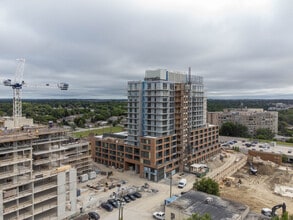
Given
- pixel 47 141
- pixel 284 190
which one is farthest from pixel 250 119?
pixel 47 141

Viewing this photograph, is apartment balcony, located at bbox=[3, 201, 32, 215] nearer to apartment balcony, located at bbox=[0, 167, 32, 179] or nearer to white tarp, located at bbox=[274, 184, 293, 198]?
apartment balcony, located at bbox=[0, 167, 32, 179]

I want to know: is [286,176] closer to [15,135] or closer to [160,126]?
[160,126]

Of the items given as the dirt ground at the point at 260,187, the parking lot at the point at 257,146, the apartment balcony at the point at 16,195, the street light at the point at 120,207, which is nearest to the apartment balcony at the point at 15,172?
the apartment balcony at the point at 16,195

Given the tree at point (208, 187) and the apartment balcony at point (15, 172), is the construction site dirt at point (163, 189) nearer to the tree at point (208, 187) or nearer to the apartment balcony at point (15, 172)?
the tree at point (208, 187)

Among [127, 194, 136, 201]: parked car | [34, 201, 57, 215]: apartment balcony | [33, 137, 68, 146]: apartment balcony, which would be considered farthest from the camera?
[127, 194, 136, 201]: parked car

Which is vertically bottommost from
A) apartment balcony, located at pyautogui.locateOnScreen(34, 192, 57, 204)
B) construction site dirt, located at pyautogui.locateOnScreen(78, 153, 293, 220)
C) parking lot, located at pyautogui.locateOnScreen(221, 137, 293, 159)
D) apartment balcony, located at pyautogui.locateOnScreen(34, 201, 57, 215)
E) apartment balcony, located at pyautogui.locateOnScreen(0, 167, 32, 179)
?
construction site dirt, located at pyautogui.locateOnScreen(78, 153, 293, 220)

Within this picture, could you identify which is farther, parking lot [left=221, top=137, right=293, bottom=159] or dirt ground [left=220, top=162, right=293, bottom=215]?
parking lot [left=221, top=137, right=293, bottom=159]

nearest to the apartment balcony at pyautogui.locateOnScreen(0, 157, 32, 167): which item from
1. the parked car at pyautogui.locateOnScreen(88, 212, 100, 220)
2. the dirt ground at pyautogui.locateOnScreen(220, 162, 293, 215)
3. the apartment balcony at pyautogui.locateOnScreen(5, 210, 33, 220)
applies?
the apartment balcony at pyautogui.locateOnScreen(5, 210, 33, 220)
